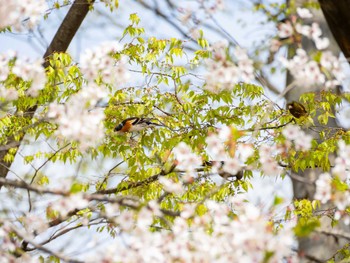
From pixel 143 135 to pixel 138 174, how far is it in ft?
1.12

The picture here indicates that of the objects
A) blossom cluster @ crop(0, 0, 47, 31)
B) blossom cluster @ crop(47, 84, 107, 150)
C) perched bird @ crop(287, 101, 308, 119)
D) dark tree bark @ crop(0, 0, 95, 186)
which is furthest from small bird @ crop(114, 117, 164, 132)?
blossom cluster @ crop(47, 84, 107, 150)

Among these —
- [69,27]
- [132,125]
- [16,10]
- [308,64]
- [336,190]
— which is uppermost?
[69,27]

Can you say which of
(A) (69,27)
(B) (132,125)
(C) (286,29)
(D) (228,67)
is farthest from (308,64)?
(A) (69,27)

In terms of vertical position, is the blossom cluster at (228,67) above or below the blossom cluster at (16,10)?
below

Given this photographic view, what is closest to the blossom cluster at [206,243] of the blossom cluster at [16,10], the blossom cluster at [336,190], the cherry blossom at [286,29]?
the blossom cluster at [336,190]

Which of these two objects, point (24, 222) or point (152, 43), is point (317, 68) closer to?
point (24, 222)

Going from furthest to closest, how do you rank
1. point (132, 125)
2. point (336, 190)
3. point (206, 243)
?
1. point (132, 125)
2. point (336, 190)
3. point (206, 243)

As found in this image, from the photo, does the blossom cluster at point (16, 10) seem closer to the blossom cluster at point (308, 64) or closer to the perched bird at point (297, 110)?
the blossom cluster at point (308, 64)

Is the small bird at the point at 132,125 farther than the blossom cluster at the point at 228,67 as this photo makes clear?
Yes

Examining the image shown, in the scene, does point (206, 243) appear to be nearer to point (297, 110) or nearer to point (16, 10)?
point (16, 10)

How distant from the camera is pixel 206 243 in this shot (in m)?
1.89

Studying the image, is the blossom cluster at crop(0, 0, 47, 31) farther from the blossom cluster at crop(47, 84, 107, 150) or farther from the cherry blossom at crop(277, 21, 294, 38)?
the cherry blossom at crop(277, 21, 294, 38)

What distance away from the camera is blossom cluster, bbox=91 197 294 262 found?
171cm

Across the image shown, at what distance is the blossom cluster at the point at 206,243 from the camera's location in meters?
1.71
